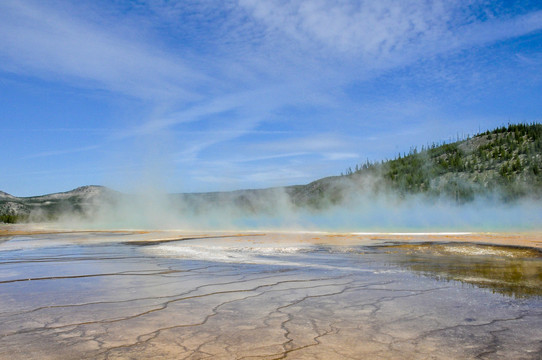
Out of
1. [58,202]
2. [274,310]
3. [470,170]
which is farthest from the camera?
[58,202]

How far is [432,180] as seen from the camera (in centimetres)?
5325

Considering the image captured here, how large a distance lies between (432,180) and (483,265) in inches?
1833

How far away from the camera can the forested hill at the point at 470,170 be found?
44594 millimetres

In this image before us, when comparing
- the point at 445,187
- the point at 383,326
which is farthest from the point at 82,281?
the point at 445,187

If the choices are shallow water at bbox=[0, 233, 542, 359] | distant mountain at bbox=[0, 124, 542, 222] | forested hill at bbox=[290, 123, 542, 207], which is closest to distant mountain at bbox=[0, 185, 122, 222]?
distant mountain at bbox=[0, 124, 542, 222]

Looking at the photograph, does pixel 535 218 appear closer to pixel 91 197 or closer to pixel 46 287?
pixel 46 287

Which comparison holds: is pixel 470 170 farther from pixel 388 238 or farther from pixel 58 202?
pixel 58 202

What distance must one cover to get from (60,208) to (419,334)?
92004mm

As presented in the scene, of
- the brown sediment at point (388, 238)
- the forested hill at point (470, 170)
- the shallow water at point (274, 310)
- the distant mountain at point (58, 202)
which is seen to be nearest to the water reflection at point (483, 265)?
the shallow water at point (274, 310)

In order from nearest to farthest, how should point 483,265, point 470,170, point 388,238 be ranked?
point 483,265 → point 388,238 → point 470,170

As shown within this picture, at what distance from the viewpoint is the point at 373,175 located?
68062 millimetres

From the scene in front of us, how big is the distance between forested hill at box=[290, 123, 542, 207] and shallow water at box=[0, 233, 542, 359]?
39332 mm

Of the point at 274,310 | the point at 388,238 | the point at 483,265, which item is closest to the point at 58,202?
the point at 388,238

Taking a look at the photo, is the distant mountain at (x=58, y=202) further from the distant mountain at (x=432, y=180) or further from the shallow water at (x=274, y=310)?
the shallow water at (x=274, y=310)
